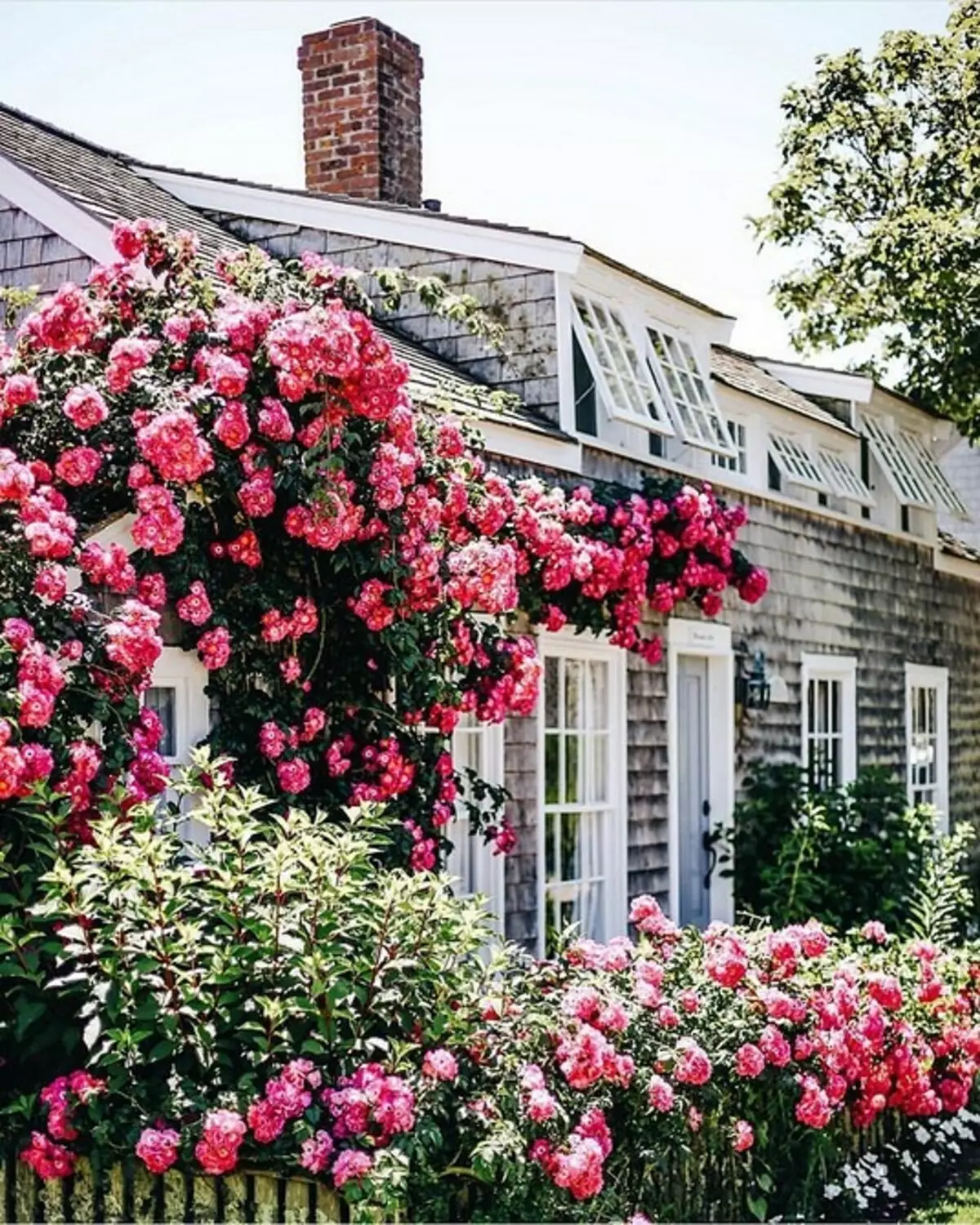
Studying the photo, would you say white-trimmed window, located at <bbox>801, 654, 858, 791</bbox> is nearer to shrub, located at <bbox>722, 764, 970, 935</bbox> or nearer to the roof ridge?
shrub, located at <bbox>722, 764, 970, 935</bbox>

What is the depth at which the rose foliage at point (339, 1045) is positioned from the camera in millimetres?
5180

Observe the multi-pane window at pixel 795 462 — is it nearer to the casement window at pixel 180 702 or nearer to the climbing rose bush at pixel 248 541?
the climbing rose bush at pixel 248 541

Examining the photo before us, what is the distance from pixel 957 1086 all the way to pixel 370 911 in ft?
13.5

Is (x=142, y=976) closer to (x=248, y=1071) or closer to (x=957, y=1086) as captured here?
(x=248, y=1071)

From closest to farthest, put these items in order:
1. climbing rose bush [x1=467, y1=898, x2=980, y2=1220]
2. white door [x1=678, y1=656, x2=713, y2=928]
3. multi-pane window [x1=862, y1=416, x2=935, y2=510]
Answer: climbing rose bush [x1=467, y1=898, x2=980, y2=1220], white door [x1=678, y1=656, x2=713, y2=928], multi-pane window [x1=862, y1=416, x2=935, y2=510]

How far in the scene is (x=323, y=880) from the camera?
543 cm

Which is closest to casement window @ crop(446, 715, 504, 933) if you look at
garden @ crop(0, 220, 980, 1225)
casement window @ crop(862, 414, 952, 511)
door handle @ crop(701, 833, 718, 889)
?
garden @ crop(0, 220, 980, 1225)

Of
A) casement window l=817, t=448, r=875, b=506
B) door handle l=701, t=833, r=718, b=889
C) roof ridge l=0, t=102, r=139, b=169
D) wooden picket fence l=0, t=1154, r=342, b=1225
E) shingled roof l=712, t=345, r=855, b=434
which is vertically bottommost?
wooden picket fence l=0, t=1154, r=342, b=1225

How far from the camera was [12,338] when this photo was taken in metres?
8.60

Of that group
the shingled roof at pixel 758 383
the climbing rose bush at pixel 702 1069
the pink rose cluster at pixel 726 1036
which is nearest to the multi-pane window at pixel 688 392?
the shingled roof at pixel 758 383

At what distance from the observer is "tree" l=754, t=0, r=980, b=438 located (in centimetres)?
1625

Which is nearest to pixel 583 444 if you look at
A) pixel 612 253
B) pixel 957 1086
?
pixel 612 253

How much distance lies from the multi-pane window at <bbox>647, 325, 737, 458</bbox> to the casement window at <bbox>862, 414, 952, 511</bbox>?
11.5 feet

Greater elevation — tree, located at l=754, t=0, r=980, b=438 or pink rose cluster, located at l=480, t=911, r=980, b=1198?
tree, located at l=754, t=0, r=980, b=438
